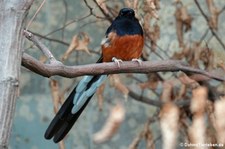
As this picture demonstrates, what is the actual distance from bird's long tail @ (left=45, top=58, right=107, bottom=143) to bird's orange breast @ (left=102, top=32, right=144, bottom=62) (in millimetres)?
194

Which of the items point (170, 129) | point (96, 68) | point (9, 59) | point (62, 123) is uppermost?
point (9, 59)

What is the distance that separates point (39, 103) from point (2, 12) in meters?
2.13

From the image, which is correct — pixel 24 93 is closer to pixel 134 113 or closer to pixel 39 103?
pixel 39 103

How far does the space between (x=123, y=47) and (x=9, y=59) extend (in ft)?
4.50

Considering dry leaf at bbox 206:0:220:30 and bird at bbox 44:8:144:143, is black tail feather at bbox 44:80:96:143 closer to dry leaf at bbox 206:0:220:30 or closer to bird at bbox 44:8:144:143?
bird at bbox 44:8:144:143

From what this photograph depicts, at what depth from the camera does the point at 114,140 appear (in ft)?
10.1

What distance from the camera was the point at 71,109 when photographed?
1.96 m

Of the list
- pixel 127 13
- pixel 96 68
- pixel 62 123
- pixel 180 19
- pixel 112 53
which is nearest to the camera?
pixel 96 68

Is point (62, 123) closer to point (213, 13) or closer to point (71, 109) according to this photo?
point (71, 109)

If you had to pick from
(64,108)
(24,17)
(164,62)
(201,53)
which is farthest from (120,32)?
(24,17)

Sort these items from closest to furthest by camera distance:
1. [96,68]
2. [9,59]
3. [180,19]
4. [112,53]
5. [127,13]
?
1. [9,59]
2. [96,68]
3. [112,53]
4. [127,13]
5. [180,19]

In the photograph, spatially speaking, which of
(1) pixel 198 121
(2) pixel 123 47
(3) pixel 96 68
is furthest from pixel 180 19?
(1) pixel 198 121

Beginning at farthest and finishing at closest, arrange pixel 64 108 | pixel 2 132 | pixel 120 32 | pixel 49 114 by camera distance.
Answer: pixel 49 114
pixel 120 32
pixel 64 108
pixel 2 132

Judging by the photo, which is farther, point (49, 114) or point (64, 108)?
point (49, 114)
